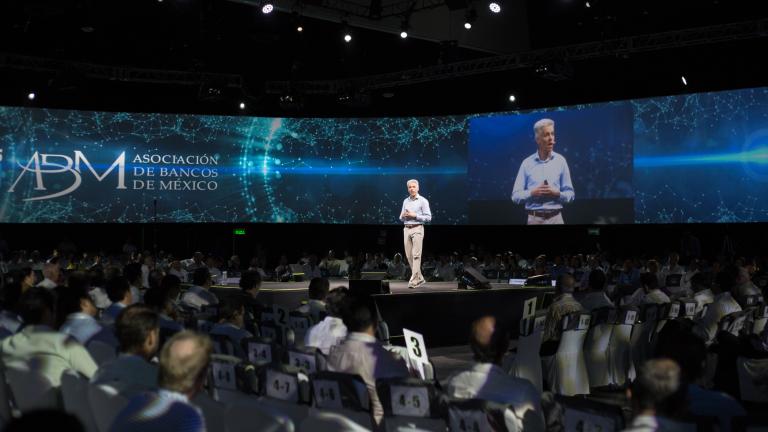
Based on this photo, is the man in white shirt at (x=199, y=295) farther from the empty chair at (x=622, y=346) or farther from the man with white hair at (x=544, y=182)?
the man with white hair at (x=544, y=182)

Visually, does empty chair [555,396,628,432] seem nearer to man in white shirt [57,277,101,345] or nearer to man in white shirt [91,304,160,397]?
man in white shirt [91,304,160,397]

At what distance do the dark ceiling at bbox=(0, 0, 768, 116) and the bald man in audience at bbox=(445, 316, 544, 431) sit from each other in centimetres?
1148

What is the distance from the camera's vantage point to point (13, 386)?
13.5 feet

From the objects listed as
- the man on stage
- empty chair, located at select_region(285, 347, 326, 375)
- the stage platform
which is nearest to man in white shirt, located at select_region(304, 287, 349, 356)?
empty chair, located at select_region(285, 347, 326, 375)

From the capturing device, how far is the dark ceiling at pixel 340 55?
622 inches

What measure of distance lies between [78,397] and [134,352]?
0.32 meters

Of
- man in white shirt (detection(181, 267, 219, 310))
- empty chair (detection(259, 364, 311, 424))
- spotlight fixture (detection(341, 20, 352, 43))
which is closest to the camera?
empty chair (detection(259, 364, 311, 424))

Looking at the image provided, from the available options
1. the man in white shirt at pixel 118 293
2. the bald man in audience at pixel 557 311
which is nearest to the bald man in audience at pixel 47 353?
the man in white shirt at pixel 118 293

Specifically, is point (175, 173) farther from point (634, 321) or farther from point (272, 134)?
point (634, 321)

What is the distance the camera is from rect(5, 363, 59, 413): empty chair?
400cm

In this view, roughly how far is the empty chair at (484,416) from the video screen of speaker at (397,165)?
1347cm

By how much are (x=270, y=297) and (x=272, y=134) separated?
347 inches

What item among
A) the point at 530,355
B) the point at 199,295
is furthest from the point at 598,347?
the point at 199,295

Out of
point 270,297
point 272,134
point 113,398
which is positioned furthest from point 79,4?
point 113,398
